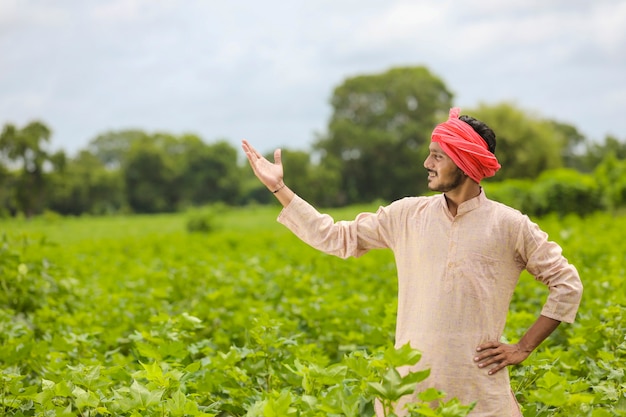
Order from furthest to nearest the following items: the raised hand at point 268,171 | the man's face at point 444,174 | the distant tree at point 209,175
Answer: the distant tree at point 209,175 < the raised hand at point 268,171 < the man's face at point 444,174

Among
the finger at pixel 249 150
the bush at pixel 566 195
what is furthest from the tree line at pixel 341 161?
the finger at pixel 249 150

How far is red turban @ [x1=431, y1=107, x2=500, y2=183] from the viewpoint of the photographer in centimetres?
271

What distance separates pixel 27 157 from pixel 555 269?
34532 mm

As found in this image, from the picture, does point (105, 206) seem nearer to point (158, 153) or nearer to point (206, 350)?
point (158, 153)

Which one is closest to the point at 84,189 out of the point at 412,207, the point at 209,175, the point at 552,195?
the point at 209,175

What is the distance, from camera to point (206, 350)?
159 inches

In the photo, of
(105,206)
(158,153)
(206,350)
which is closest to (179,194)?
(158,153)

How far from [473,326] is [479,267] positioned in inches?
7.9

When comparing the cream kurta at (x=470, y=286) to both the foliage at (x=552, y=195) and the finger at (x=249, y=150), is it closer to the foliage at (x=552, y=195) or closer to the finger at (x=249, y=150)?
the finger at (x=249, y=150)

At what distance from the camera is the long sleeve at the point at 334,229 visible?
117 inches

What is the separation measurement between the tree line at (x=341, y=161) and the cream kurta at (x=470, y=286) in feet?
112

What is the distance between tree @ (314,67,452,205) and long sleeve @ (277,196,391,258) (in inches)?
1622

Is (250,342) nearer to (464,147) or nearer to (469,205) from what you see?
(469,205)

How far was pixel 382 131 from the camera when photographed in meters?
47.2
